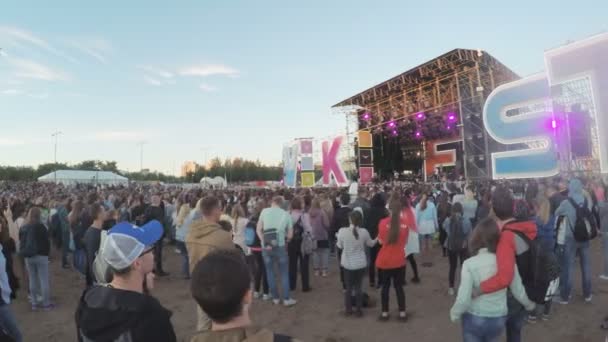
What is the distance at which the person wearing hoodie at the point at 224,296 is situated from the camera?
1197mm

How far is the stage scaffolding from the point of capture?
21953 mm

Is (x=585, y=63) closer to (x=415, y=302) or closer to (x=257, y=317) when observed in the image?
(x=415, y=302)

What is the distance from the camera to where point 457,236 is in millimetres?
5840

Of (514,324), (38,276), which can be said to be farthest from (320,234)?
(38,276)

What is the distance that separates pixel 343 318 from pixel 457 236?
2266 mm

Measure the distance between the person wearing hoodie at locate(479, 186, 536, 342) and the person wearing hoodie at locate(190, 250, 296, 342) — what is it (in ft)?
6.83

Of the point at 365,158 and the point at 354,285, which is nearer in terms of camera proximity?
the point at 354,285

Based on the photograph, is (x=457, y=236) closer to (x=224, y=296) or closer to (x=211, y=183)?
(x=224, y=296)

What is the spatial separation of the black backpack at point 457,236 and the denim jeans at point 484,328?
3.18 meters

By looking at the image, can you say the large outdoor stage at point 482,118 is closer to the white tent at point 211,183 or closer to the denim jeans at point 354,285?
the denim jeans at point 354,285

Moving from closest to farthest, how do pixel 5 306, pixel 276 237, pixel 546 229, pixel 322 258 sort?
pixel 5 306 < pixel 546 229 < pixel 276 237 < pixel 322 258

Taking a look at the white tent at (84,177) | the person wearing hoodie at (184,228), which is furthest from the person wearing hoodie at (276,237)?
the white tent at (84,177)

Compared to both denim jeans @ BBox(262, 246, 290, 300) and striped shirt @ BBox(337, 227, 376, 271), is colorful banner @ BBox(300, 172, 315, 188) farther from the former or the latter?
striped shirt @ BBox(337, 227, 376, 271)

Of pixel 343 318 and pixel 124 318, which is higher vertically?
pixel 124 318
